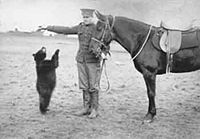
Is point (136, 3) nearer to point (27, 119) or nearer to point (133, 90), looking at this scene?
point (133, 90)

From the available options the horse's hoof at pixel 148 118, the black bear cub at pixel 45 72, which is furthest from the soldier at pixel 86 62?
the horse's hoof at pixel 148 118

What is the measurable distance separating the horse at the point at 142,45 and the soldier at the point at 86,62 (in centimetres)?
21

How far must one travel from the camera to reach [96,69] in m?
4.76

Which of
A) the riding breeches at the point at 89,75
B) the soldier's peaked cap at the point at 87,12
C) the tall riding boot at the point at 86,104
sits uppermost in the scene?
the soldier's peaked cap at the point at 87,12

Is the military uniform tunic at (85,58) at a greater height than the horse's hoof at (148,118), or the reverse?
the military uniform tunic at (85,58)

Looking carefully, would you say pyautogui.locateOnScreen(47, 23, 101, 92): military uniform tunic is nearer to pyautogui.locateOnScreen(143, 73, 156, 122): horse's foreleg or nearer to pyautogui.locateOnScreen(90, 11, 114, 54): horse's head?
pyautogui.locateOnScreen(90, 11, 114, 54): horse's head

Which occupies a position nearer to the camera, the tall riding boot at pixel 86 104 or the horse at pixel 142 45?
the horse at pixel 142 45

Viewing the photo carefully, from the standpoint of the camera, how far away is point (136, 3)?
644cm

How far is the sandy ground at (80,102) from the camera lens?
410cm

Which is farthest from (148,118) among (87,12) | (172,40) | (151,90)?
(87,12)

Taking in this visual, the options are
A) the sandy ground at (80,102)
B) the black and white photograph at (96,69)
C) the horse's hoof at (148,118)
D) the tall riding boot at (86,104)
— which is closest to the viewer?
the sandy ground at (80,102)

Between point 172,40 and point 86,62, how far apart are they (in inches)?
53.5

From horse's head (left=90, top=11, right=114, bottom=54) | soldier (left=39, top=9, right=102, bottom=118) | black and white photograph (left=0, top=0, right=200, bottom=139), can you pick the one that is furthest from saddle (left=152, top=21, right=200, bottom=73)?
soldier (left=39, top=9, right=102, bottom=118)

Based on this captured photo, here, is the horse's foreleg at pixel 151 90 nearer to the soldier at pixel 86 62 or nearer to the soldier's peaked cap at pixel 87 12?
the soldier at pixel 86 62
